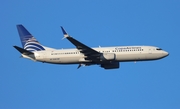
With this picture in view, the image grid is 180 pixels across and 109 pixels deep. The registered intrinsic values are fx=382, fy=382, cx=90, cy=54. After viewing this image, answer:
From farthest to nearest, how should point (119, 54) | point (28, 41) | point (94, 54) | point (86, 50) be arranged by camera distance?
point (28, 41) → point (119, 54) → point (94, 54) → point (86, 50)

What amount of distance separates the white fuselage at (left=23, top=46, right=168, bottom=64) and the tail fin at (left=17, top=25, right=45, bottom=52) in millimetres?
4732

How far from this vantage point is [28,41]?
237ft

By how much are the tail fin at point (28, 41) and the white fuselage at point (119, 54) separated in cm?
473

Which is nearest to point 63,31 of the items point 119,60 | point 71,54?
point 71,54

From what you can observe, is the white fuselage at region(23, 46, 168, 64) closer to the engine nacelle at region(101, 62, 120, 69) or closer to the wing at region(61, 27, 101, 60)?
the wing at region(61, 27, 101, 60)

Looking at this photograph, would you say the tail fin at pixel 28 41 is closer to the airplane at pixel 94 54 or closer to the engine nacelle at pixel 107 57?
the airplane at pixel 94 54

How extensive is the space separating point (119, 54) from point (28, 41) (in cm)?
1836

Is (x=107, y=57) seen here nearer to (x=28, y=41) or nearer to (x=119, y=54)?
(x=119, y=54)

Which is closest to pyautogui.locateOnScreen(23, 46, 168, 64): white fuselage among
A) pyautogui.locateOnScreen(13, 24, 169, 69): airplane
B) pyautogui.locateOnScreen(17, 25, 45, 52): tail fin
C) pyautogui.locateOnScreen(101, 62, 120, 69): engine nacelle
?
pyautogui.locateOnScreen(13, 24, 169, 69): airplane

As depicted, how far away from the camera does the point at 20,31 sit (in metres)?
73.1

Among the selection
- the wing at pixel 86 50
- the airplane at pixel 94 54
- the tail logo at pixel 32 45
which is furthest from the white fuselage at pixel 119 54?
the tail logo at pixel 32 45

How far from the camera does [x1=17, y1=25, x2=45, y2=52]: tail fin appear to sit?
7109cm

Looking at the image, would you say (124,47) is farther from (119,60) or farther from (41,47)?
(41,47)

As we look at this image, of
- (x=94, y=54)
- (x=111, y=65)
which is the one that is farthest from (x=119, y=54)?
(x=111, y=65)
